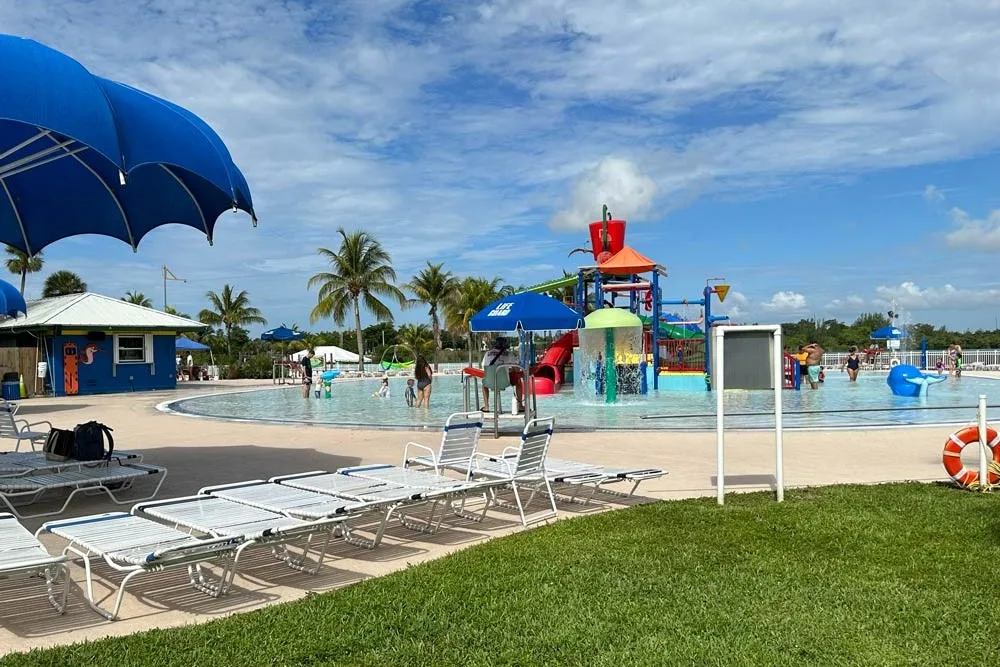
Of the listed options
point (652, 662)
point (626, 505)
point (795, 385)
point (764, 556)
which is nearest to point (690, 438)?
point (626, 505)

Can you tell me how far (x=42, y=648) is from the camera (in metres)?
4.09

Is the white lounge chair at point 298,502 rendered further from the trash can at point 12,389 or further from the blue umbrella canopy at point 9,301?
the trash can at point 12,389

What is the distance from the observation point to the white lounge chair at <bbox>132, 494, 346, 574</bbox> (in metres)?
5.05

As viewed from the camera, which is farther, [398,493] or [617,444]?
[617,444]

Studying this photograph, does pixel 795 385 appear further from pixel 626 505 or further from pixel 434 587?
pixel 434 587

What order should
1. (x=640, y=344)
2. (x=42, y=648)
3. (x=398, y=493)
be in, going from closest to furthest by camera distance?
(x=42, y=648)
(x=398, y=493)
(x=640, y=344)

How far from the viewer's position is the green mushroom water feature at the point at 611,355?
73.4ft

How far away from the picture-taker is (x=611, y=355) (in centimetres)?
2252

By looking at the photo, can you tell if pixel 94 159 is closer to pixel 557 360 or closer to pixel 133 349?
pixel 557 360

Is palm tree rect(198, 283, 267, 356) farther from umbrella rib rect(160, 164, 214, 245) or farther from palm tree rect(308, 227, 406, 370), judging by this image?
umbrella rib rect(160, 164, 214, 245)

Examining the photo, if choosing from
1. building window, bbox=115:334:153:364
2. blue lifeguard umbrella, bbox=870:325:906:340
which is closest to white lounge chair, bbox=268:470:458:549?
building window, bbox=115:334:153:364

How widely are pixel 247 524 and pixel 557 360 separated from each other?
2171cm

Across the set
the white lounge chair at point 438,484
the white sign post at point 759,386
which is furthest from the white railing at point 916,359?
the white lounge chair at point 438,484

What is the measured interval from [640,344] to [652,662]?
19.4m
